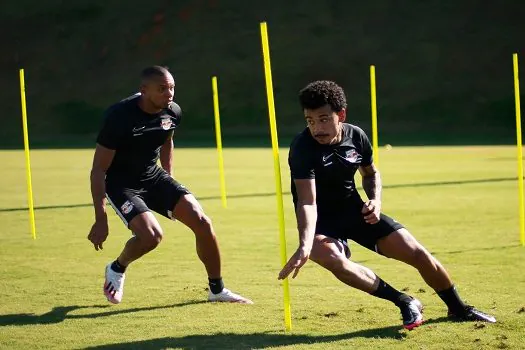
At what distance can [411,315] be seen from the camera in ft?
23.7

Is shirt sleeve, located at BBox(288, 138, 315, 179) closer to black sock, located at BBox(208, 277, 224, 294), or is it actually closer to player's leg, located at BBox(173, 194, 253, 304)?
player's leg, located at BBox(173, 194, 253, 304)

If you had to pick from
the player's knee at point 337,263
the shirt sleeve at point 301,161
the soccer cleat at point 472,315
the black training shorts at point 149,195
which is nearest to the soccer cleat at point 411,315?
the soccer cleat at point 472,315

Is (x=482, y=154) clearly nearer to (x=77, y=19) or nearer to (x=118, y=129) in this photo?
(x=118, y=129)

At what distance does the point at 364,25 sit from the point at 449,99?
511 centimetres

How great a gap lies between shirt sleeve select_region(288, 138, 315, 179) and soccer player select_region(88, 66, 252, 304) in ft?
5.69

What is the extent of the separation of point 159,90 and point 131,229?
3.89ft

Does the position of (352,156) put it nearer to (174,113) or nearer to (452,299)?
(452,299)

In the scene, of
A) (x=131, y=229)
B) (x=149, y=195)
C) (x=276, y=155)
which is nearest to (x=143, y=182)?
(x=149, y=195)

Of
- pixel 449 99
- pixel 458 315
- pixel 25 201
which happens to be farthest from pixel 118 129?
pixel 449 99

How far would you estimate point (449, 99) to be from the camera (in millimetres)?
40406

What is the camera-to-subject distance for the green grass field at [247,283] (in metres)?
7.26

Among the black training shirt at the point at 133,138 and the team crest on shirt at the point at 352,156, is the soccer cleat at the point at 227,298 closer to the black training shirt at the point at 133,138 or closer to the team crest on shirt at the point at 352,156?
the black training shirt at the point at 133,138

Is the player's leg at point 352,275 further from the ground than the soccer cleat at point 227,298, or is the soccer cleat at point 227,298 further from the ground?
the player's leg at point 352,275

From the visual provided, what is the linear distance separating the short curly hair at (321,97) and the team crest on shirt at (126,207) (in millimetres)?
2130
